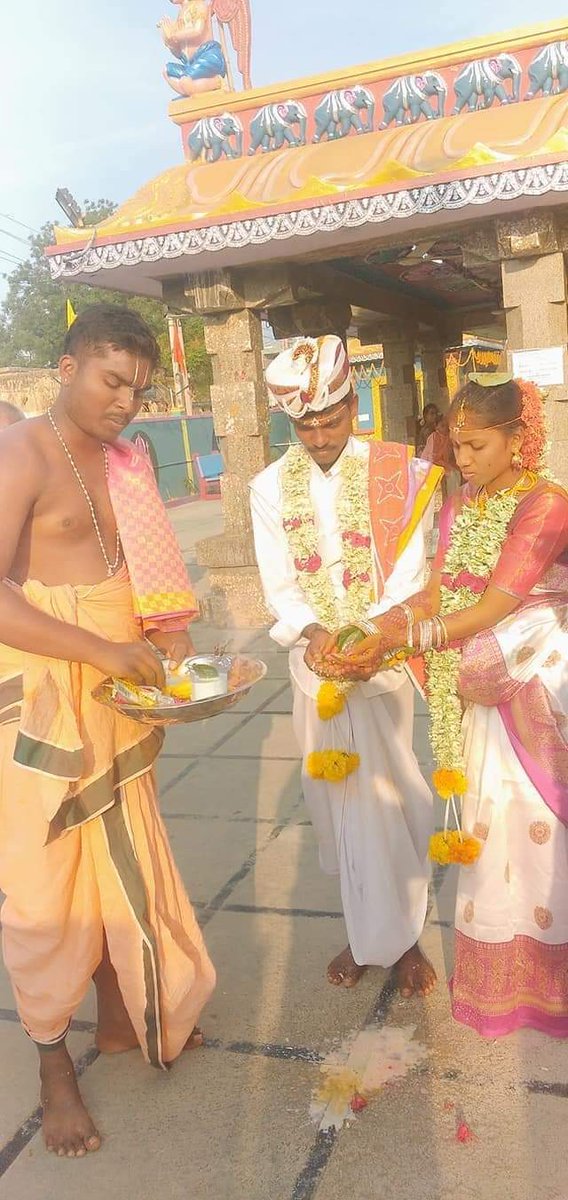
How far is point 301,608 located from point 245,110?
5.45 meters

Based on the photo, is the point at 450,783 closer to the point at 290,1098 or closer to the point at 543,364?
the point at 290,1098

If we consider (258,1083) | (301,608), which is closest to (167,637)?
(301,608)

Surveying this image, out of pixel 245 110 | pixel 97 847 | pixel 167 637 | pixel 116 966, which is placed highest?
pixel 245 110

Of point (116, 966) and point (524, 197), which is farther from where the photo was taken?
point (524, 197)

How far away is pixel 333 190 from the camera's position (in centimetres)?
602

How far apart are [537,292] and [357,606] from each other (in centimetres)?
476

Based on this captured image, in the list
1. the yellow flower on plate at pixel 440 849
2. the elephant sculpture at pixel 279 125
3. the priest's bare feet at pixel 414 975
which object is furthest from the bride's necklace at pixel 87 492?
the elephant sculpture at pixel 279 125

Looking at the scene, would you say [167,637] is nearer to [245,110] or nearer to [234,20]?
[245,110]

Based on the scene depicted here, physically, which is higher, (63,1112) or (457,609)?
(457,609)

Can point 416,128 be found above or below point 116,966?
above

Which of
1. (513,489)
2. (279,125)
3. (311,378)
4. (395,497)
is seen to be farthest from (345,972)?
(279,125)

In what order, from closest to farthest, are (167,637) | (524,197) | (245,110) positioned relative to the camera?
1. (167,637)
2. (524,197)
3. (245,110)

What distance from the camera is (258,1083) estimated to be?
97.4 inches

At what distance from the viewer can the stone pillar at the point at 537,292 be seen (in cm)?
653
